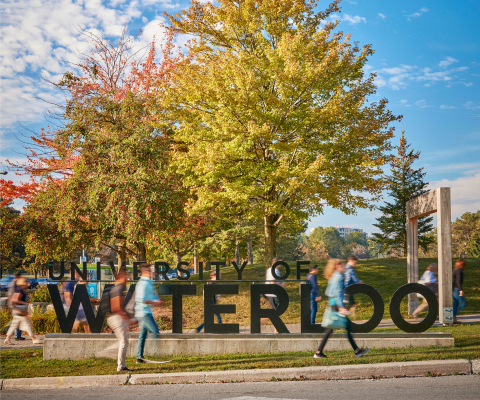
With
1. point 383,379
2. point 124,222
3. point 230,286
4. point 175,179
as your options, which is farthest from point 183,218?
point 383,379

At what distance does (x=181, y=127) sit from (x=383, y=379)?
496 inches

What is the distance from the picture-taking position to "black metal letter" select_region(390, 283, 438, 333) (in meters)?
8.17

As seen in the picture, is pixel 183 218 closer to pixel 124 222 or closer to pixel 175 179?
pixel 175 179

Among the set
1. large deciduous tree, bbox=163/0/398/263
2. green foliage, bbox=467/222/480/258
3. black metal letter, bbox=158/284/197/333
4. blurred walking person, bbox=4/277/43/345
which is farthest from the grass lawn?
green foliage, bbox=467/222/480/258

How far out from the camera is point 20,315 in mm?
9938

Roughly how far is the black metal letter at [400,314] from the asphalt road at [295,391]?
1968 mm

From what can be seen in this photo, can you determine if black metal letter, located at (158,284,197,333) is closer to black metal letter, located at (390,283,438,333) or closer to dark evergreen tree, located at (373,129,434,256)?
black metal letter, located at (390,283,438,333)

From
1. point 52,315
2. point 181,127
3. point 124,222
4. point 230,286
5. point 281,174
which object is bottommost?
point 52,315

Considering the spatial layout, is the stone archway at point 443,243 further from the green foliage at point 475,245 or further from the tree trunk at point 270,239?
the green foliage at point 475,245

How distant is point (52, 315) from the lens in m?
12.0

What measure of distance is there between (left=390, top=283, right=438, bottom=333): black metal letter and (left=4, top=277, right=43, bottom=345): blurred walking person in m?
8.93

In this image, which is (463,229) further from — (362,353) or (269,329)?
(362,353)

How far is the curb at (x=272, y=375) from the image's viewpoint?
21.1ft

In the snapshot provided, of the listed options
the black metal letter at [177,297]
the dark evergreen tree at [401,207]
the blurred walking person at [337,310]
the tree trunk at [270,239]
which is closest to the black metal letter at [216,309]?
the black metal letter at [177,297]
